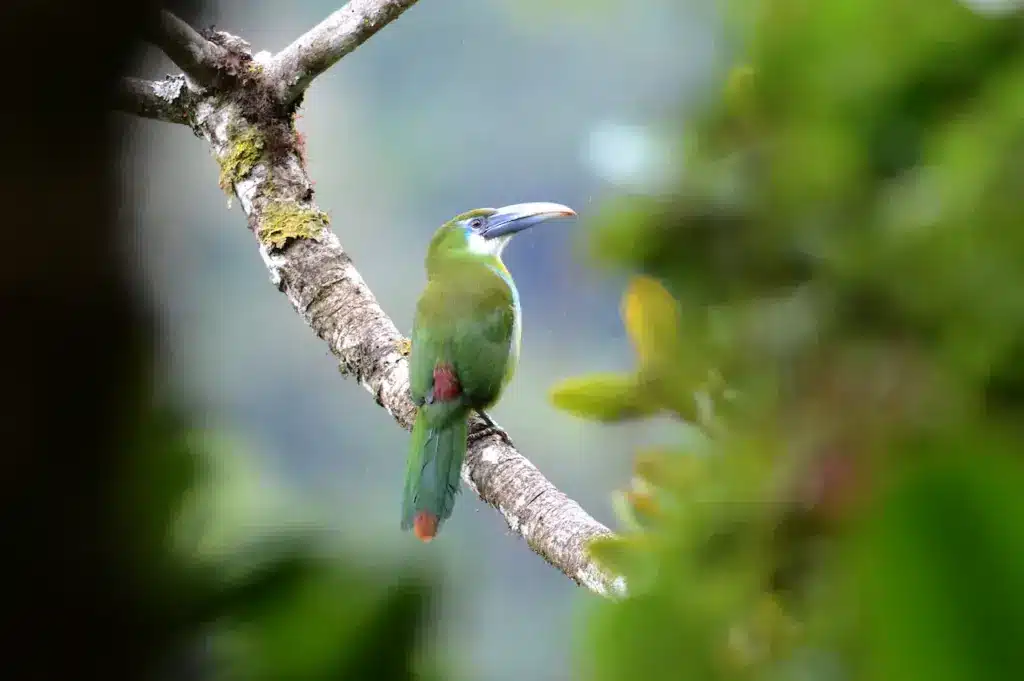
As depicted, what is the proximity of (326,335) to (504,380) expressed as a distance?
29cm

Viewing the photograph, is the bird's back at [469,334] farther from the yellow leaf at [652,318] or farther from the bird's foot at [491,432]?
the yellow leaf at [652,318]

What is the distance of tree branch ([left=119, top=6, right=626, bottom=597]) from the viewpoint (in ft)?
4.61

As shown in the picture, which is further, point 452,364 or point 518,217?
point 518,217

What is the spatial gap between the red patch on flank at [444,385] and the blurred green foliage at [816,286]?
1.23m

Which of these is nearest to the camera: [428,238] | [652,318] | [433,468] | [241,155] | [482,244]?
[652,318]

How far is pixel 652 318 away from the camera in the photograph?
9.9 inches

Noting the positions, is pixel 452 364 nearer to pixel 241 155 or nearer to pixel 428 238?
pixel 241 155

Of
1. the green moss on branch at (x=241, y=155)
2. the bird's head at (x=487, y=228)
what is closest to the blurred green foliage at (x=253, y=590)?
the green moss on branch at (x=241, y=155)

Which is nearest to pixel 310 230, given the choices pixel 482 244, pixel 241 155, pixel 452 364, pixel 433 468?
pixel 241 155

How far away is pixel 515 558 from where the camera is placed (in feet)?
8.64

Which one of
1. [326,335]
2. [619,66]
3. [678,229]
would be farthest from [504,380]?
[619,66]

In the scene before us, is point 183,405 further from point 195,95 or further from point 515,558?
point 515,558

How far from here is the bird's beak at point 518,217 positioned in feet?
6.55

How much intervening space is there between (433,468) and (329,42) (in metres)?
0.62
